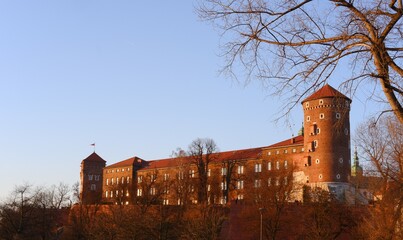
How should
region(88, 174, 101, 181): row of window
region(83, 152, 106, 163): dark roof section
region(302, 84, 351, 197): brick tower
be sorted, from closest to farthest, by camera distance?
region(302, 84, 351, 197): brick tower, region(88, 174, 101, 181): row of window, region(83, 152, 106, 163): dark roof section

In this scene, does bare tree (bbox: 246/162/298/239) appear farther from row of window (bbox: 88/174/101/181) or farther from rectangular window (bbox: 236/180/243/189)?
row of window (bbox: 88/174/101/181)

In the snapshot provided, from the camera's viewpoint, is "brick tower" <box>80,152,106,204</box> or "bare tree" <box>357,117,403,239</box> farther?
"brick tower" <box>80,152,106,204</box>

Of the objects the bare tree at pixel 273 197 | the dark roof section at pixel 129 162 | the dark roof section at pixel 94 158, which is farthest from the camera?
the dark roof section at pixel 94 158

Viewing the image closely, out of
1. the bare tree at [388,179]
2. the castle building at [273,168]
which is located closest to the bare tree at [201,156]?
the castle building at [273,168]

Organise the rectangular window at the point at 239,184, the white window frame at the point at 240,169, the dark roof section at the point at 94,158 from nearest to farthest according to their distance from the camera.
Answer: the rectangular window at the point at 239,184 → the white window frame at the point at 240,169 → the dark roof section at the point at 94,158

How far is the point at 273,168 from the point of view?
6756 cm

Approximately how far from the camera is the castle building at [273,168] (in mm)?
60625

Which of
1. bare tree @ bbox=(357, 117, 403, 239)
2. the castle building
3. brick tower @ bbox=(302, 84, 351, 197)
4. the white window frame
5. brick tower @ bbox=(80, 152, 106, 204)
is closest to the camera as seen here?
bare tree @ bbox=(357, 117, 403, 239)

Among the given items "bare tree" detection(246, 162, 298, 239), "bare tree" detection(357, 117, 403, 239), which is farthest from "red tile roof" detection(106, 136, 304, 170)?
"bare tree" detection(357, 117, 403, 239)

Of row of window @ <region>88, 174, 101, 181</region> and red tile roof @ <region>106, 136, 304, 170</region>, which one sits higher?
red tile roof @ <region>106, 136, 304, 170</region>

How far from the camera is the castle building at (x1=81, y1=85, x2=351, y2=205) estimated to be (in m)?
60.6

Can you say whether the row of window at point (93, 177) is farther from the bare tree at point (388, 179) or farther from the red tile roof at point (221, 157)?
the bare tree at point (388, 179)

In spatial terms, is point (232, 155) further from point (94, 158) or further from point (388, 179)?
point (388, 179)

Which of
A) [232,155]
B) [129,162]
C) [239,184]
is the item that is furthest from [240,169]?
[129,162]
